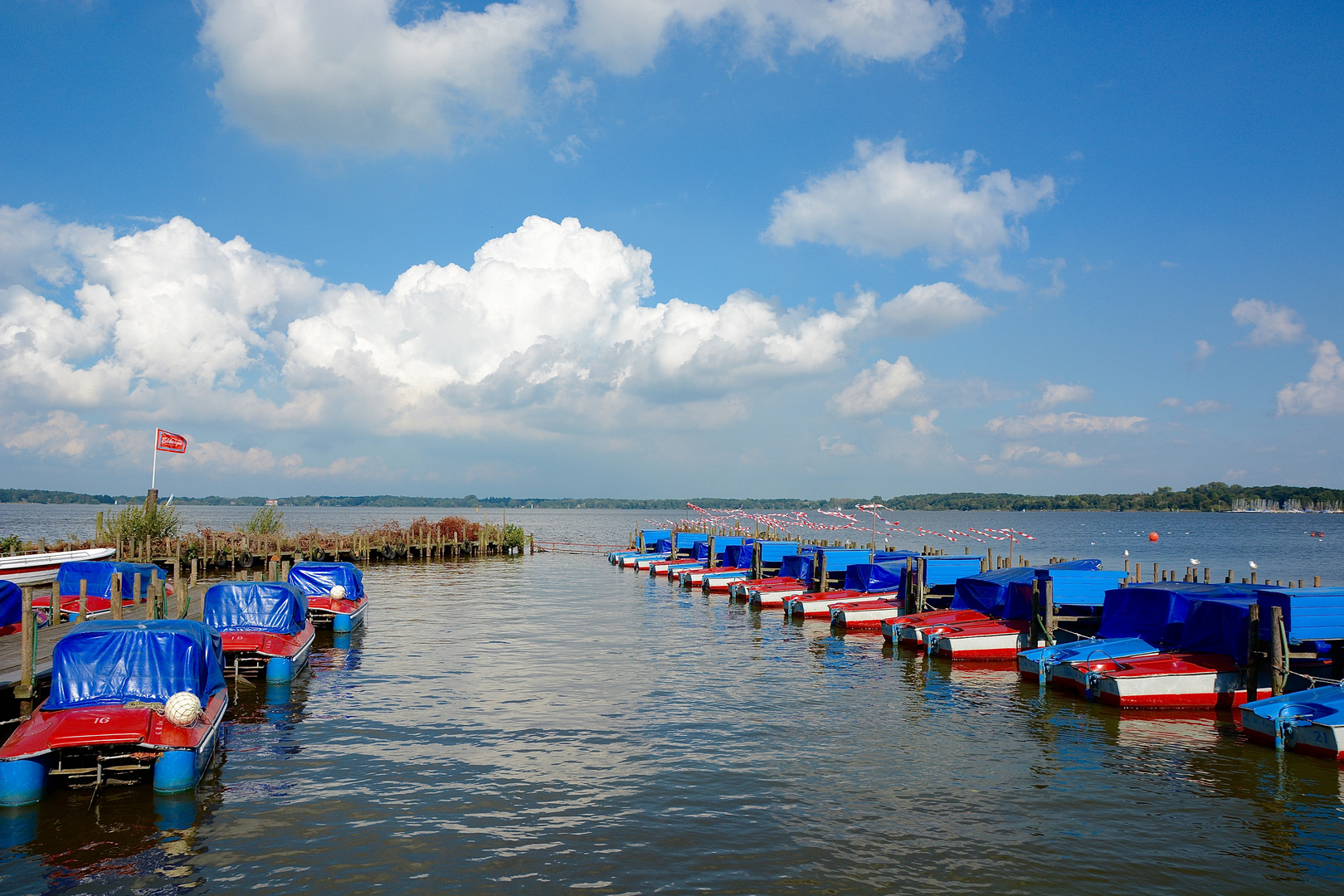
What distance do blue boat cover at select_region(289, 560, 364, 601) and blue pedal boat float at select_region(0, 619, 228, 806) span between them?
16.4m

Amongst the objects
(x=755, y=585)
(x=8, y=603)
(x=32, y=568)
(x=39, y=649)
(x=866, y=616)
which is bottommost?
(x=866, y=616)

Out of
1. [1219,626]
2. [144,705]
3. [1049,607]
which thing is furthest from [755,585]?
[144,705]

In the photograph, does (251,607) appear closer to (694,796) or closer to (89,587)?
(89,587)

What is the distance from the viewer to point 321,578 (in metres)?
33.5

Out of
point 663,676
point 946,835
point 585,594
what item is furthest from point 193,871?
point 585,594

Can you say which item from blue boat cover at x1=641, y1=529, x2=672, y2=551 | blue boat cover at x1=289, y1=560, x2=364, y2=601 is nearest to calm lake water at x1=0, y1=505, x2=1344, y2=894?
blue boat cover at x1=289, y1=560, x2=364, y2=601

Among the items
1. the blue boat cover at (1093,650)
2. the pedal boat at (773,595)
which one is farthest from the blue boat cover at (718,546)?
the blue boat cover at (1093,650)

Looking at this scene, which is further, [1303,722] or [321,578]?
[321,578]

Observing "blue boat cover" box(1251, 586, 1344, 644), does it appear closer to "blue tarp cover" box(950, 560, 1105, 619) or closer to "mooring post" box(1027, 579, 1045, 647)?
"mooring post" box(1027, 579, 1045, 647)

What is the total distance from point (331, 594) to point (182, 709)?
1832 centimetres

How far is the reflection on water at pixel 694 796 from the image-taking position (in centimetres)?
1226

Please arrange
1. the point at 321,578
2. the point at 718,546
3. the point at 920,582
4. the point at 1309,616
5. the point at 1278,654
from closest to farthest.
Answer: the point at 1278,654, the point at 1309,616, the point at 321,578, the point at 920,582, the point at 718,546

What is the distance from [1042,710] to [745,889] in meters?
14.2

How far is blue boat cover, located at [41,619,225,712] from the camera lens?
15.6m
